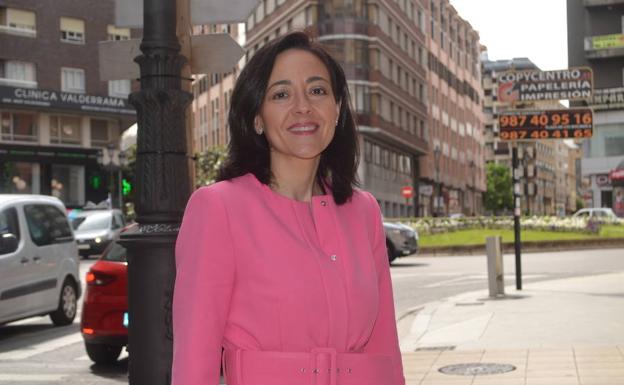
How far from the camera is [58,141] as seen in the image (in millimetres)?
51375

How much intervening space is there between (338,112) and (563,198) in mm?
181672

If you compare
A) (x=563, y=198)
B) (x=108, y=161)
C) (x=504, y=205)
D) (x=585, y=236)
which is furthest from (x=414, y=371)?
(x=563, y=198)

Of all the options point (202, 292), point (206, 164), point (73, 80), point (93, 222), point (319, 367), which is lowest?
point (319, 367)

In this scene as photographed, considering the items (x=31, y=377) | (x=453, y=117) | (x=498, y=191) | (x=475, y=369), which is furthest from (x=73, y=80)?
(x=498, y=191)

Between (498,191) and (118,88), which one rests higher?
(118,88)

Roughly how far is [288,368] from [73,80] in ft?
170

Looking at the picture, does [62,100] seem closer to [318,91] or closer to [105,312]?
[105,312]

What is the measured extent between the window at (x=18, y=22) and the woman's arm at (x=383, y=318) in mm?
49771

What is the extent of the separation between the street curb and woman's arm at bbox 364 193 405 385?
2827cm

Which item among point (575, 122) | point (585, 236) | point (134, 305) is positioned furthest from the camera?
point (585, 236)

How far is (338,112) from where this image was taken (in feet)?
9.13

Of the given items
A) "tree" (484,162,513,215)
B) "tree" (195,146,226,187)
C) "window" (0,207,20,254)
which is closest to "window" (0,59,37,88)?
"tree" (195,146,226,187)

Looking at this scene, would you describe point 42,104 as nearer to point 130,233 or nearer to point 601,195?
point 601,195

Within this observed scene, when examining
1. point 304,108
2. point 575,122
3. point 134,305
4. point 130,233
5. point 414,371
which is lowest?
point 414,371
